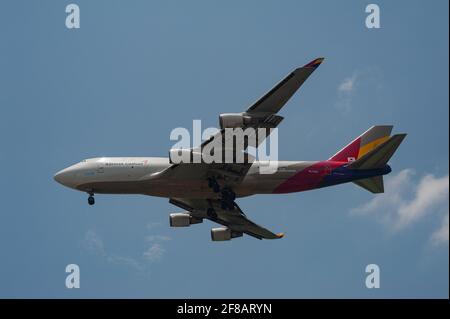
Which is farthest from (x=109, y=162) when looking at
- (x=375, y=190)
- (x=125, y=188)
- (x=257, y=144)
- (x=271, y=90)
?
(x=375, y=190)

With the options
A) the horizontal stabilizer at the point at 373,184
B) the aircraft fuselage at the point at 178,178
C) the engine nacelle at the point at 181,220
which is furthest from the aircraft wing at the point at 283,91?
the engine nacelle at the point at 181,220

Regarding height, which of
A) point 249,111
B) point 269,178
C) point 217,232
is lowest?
point 217,232

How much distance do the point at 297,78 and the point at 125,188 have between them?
1911cm

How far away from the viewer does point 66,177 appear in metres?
68.0

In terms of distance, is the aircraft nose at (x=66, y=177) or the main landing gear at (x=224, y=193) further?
the aircraft nose at (x=66, y=177)

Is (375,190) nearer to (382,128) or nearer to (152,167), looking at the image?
(382,128)

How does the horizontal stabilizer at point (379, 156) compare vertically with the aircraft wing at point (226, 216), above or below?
above

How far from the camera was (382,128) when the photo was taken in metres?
72.2

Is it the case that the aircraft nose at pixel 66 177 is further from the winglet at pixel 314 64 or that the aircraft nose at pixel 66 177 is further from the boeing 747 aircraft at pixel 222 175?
the winglet at pixel 314 64

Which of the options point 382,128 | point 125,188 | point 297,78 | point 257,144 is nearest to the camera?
point 297,78

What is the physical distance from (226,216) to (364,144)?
46.6 feet

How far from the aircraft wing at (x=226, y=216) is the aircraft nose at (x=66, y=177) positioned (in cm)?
1053

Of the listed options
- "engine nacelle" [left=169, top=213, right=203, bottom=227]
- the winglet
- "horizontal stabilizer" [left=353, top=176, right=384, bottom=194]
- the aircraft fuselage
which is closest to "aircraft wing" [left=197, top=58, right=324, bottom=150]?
the winglet

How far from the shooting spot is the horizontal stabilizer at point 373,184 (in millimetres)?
69188
